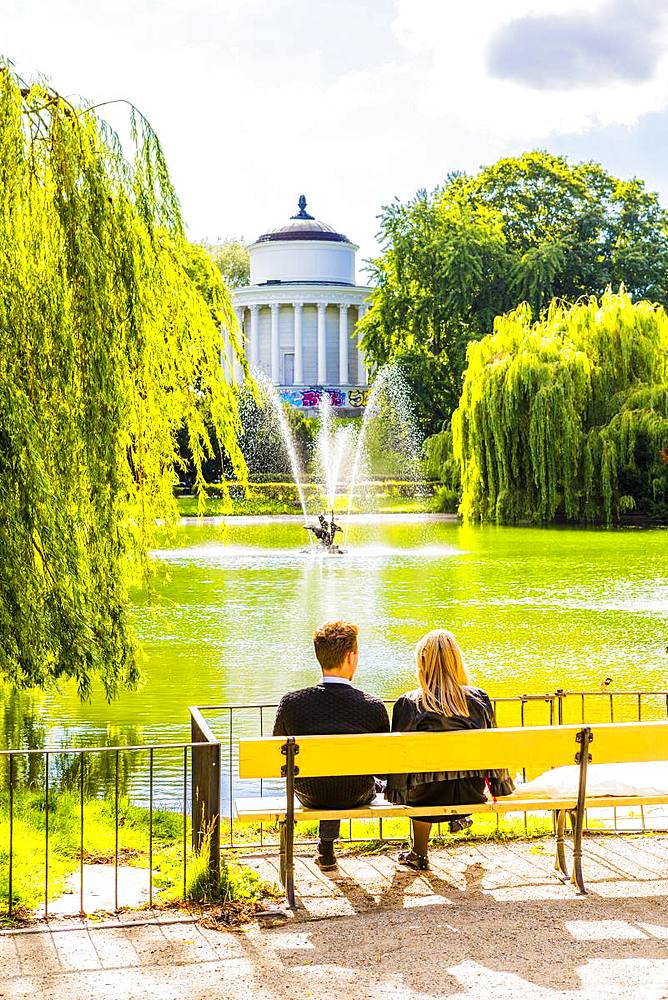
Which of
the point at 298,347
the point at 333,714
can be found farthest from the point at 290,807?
the point at 298,347

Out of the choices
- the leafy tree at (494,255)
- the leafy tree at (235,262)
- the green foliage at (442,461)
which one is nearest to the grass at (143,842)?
the green foliage at (442,461)

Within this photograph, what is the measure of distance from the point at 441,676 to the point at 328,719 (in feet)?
1.64

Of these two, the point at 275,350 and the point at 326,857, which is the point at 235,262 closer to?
the point at 275,350

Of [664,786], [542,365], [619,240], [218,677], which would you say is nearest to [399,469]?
[619,240]

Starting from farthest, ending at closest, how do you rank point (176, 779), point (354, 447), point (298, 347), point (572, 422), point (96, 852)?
point (298, 347)
point (354, 447)
point (572, 422)
point (176, 779)
point (96, 852)

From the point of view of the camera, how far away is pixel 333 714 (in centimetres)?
545

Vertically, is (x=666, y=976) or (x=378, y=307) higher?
(x=378, y=307)

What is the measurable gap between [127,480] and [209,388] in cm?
98

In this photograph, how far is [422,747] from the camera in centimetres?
522

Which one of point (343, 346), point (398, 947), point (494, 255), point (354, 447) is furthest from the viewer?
point (343, 346)

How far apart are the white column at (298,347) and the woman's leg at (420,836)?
2938 inches

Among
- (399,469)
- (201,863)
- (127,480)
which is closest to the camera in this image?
(201,863)

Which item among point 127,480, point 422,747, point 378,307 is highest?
point 378,307

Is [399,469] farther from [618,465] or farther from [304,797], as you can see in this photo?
[304,797]
